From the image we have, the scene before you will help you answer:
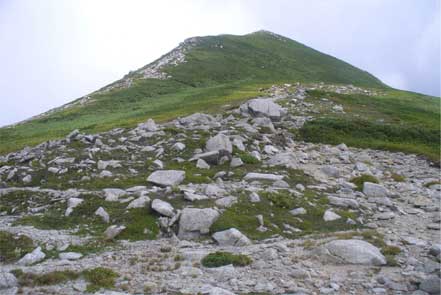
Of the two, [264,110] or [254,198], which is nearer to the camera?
[254,198]

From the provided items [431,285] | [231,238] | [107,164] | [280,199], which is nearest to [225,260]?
[231,238]

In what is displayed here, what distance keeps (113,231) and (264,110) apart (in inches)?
823

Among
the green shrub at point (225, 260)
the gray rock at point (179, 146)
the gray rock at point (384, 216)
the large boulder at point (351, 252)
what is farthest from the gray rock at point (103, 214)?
the gray rock at point (384, 216)

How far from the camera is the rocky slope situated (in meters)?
11.7

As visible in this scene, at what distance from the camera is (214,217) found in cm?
1556

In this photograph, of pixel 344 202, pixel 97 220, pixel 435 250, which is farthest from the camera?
pixel 344 202

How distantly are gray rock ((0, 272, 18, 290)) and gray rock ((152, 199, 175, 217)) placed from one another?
5.49 metres

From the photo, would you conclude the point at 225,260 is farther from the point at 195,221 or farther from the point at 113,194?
the point at 113,194

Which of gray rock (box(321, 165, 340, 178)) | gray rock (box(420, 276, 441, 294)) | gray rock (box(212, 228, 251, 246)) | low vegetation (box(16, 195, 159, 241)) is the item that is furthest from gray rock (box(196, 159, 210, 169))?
gray rock (box(420, 276, 441, 294))

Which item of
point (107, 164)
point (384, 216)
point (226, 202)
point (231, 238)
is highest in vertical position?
point (107, 164)

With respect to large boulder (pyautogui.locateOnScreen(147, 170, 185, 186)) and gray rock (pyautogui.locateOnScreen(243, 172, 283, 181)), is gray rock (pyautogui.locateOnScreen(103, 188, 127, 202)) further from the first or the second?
gray rock (pyautogui.locateOnScreen(243, 172, 283, 181))

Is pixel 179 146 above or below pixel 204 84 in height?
Answer: below

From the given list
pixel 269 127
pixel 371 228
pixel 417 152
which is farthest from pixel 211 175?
pixel 417 152

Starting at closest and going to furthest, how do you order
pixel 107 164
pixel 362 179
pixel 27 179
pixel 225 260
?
1. pixel 225 260
2. pixel 27 179
3. pixel 107 164
4. pixel 362 179
